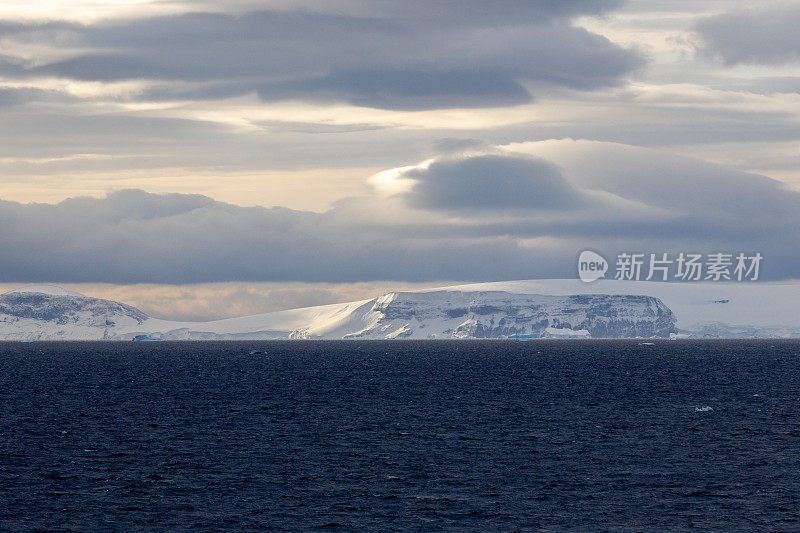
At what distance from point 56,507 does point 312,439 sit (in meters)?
32.4

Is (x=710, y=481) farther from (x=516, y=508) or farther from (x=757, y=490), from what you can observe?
(x=516, y=508)

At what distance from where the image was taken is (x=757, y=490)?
2505 inches

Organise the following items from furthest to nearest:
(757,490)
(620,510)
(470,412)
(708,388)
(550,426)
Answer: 1. (708,388)
2. (470,412)
3. (550,426)
4. (757,490)
5. (620,510)

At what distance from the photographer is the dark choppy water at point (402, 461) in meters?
56.7

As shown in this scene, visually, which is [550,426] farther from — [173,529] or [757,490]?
[173,529]

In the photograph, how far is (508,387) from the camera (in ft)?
501

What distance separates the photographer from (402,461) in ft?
248

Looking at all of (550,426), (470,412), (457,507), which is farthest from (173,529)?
(470,412)

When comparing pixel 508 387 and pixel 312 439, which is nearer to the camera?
pixel 312 439

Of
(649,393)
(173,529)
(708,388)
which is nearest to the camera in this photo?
(173,529)

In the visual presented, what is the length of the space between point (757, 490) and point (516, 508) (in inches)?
687

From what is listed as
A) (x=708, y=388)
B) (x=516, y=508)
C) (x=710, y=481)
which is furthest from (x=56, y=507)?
(x=708, y=388)

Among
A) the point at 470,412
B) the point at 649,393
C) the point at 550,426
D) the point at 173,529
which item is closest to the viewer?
the point at 173,529

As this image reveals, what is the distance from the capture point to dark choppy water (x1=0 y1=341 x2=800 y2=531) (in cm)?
5666
